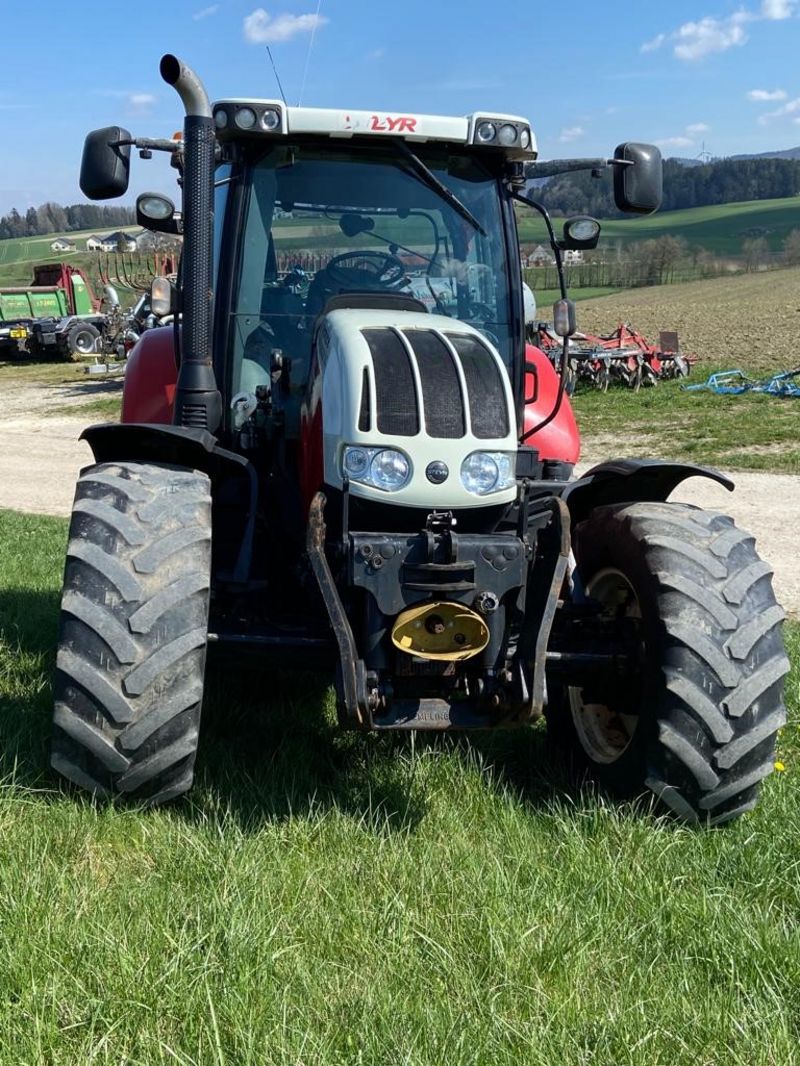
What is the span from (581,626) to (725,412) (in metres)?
12.9

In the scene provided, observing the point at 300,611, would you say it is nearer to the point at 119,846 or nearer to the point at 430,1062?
the point at 119,846

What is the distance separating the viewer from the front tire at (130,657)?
Result: 11.0 feet

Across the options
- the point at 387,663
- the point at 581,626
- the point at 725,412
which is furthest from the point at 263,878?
the point at 725,412

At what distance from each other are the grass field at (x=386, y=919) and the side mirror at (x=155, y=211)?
7.04 feet

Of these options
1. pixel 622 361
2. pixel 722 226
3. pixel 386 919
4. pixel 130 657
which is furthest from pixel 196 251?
pixel 722 226

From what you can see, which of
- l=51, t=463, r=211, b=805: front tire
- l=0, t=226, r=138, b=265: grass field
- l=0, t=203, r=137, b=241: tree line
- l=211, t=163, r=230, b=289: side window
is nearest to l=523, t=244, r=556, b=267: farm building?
l=211, t=163, r=230, b=289: side window

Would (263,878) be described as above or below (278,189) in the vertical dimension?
below

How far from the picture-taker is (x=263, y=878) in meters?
3.12

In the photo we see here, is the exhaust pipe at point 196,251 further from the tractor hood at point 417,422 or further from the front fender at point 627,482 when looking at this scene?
the front fender at point 627,482

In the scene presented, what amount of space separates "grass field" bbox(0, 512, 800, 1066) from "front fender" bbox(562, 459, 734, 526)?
1016mm

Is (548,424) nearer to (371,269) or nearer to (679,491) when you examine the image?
(371,269)

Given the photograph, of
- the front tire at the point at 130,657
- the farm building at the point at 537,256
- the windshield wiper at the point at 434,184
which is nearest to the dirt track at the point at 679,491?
the farm building at the point at 537,256

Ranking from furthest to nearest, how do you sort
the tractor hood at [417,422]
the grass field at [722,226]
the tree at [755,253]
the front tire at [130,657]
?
the grass field at [722,226] < the tree at [755,253] < the tractor hood at [417,422] < the front tire at [130,657]

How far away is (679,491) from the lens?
35.6ft
